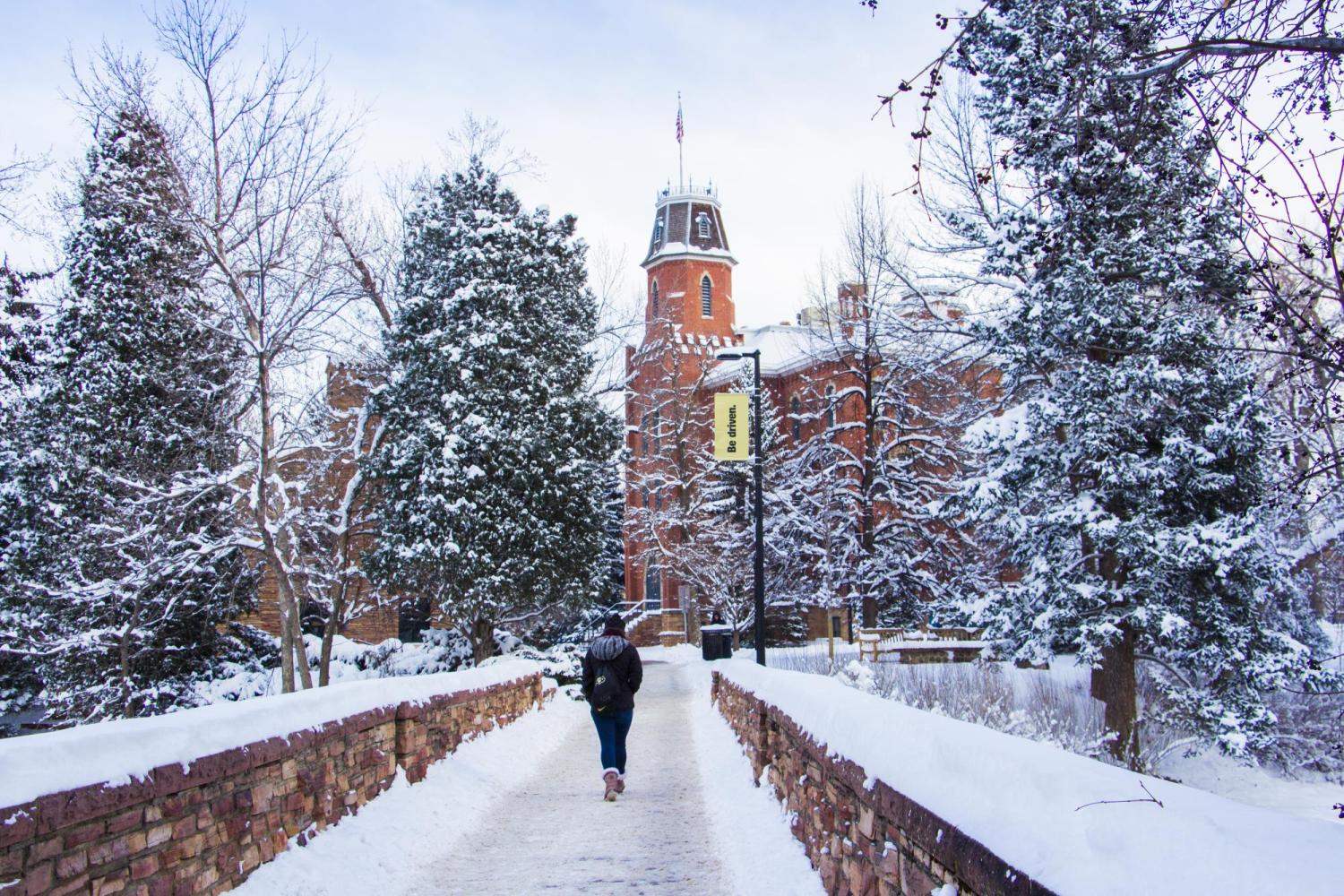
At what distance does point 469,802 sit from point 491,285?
1642 centimetres

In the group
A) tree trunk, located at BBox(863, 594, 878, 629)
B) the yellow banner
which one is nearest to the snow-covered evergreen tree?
the yellow banner

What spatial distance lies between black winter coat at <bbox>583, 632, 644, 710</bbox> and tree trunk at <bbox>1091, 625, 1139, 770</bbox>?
8.71 meters

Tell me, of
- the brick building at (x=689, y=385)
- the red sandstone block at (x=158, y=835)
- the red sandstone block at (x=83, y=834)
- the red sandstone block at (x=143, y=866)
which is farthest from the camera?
the brick building at (x=689, y=385)

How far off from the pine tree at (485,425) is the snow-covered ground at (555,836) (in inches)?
413

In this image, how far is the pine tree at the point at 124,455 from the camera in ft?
70.5

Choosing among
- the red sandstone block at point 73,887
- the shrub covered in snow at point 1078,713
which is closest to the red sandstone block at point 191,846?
the red sandstone block at point 73,887

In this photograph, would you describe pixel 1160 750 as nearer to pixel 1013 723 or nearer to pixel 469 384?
pixel 1013 723

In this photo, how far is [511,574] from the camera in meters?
23.0

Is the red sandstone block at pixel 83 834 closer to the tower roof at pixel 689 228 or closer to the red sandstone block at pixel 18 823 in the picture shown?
the red sandstone block at pixel 18 823

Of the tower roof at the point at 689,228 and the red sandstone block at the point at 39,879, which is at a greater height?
the tower roof at the point at 689,228

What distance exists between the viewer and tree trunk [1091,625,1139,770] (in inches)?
615

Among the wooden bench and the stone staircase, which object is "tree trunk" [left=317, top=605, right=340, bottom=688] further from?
the stone staircase

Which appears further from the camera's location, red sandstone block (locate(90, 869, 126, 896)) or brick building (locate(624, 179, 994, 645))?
brick building (locate(624, 179, 994, 645))

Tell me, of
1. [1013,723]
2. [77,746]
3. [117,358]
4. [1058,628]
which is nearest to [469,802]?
[77,746]
